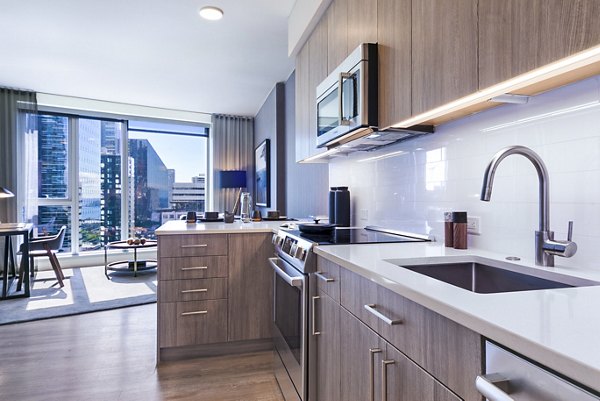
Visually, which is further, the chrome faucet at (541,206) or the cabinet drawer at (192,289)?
the cabinet drawer at (192,289)

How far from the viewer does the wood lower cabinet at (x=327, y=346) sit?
1.33m

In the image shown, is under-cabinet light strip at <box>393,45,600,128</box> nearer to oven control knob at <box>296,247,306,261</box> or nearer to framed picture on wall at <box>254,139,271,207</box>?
oven control knob at <box>296,247,306,261</box>

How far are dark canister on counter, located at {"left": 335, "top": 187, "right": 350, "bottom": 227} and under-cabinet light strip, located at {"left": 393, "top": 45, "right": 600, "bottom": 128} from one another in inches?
47.3

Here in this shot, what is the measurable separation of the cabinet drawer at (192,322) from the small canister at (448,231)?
1.59 meters

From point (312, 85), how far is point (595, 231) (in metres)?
1.93

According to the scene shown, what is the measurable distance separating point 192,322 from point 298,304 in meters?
1.03

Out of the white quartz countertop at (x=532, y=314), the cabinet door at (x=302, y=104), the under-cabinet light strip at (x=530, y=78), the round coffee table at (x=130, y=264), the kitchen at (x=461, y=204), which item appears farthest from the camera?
the round coffee table at (x=130, y=264)

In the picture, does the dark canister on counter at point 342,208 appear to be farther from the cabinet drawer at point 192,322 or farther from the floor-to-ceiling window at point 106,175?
the floor-to-ceiling window at point 106,175

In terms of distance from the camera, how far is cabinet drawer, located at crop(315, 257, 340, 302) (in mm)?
1333

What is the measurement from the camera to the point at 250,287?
8.15ft

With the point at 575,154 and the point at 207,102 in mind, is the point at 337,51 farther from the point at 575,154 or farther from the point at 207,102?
the point at 207,102

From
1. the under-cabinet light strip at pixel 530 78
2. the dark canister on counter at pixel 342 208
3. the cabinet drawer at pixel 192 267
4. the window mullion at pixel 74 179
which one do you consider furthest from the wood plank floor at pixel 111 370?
the window mullion at pixel 74 179

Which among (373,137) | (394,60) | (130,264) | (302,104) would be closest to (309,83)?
(302,104)

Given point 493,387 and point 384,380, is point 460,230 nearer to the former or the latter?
point 384,380
